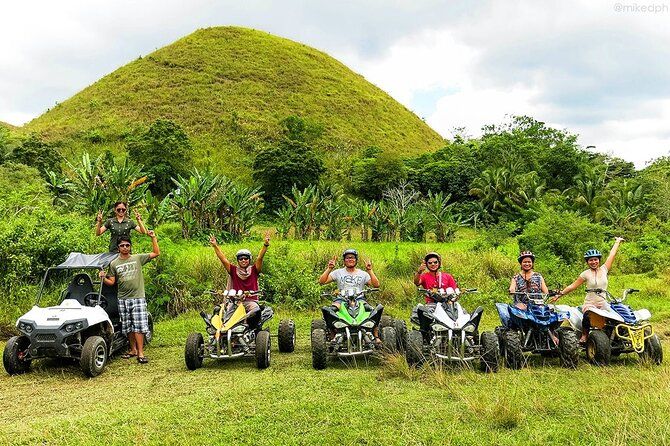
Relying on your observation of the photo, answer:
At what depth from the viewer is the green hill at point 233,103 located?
159ft

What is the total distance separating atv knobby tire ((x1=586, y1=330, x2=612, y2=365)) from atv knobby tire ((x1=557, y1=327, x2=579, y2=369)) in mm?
281

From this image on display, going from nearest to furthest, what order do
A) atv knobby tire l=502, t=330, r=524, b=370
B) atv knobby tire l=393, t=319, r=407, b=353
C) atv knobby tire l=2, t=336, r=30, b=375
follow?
atv knobby tire l=502, t=330, r=524, b=370 → atv knobby tire l=2, t=336, r=30, b=375 → atv knobby tire l=393, t=319, r=407, b=353

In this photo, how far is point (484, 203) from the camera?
3338cm

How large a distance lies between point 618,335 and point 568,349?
678 mm

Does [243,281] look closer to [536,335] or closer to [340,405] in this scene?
[340,405]

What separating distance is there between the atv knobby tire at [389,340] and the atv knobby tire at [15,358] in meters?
4.63

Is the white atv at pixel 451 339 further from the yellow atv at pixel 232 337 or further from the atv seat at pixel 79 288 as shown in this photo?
the atv seat at pixel 79 288

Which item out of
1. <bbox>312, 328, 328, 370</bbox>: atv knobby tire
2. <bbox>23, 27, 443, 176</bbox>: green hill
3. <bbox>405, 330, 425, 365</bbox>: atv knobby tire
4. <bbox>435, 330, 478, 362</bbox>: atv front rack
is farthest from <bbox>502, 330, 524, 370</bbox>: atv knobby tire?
<bbox>23, 27, 443, 176</bbox>: green hill

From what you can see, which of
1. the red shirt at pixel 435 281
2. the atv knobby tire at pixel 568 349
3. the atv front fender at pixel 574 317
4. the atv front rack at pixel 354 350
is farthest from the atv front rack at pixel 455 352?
the atv front fender at pixel 574 317

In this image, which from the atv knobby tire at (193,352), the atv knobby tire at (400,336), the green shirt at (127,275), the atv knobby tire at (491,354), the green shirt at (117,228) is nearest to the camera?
the atv knobby tire at (491,354)

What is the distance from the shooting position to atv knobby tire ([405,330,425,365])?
6480mm

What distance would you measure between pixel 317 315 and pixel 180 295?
2823 mm

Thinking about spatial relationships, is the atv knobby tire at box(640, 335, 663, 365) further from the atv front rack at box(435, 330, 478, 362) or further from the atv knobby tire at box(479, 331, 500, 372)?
the atv front rack at box(435, 330, 478, 362)

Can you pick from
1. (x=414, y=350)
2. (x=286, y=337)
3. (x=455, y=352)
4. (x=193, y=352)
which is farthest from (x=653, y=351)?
(x=193, y=352)
